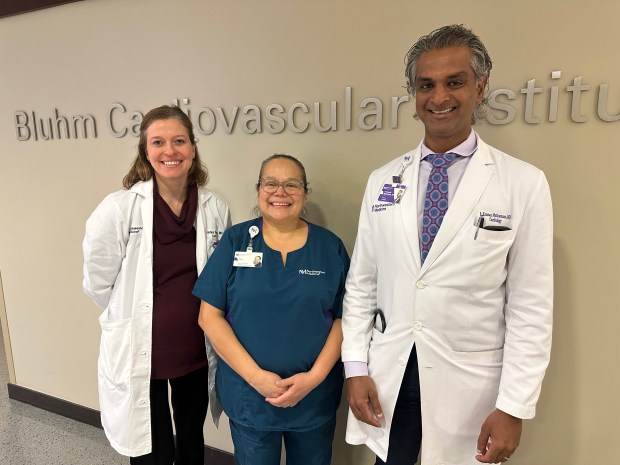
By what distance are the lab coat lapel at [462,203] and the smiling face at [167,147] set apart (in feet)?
3.26

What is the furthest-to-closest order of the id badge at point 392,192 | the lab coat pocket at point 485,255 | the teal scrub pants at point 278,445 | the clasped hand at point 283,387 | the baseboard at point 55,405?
the baseboard at point 55,405 → the teal scrub pants at point 278,445 → the clasped hand at point 283,387 → the id badge at point 392,192 → the lab coat pocket at point 485,255

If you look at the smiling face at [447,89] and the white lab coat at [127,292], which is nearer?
the smiling face at [447,89]

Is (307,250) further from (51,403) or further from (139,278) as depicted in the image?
(51,403)

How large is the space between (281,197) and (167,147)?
1.61ft

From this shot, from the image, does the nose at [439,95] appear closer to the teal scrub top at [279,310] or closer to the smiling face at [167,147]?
the teal scrub top at [279,310]

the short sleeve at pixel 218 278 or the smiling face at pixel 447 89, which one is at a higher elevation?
the smiling face at pixel 447 89

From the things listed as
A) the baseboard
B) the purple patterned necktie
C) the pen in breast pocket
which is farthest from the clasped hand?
the baseboard

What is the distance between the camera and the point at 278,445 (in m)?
1.60

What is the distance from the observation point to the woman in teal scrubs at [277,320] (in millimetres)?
1467

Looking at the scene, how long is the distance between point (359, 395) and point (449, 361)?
0.32 meters

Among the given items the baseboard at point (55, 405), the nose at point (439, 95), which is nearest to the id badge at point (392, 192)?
the nose at point (439, 95)

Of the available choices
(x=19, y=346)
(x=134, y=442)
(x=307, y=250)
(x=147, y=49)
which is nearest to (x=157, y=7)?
(x=147, y=49)

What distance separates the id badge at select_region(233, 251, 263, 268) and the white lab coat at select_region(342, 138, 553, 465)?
15.5 inches

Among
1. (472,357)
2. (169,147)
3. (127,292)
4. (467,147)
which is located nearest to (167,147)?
(169,147)
